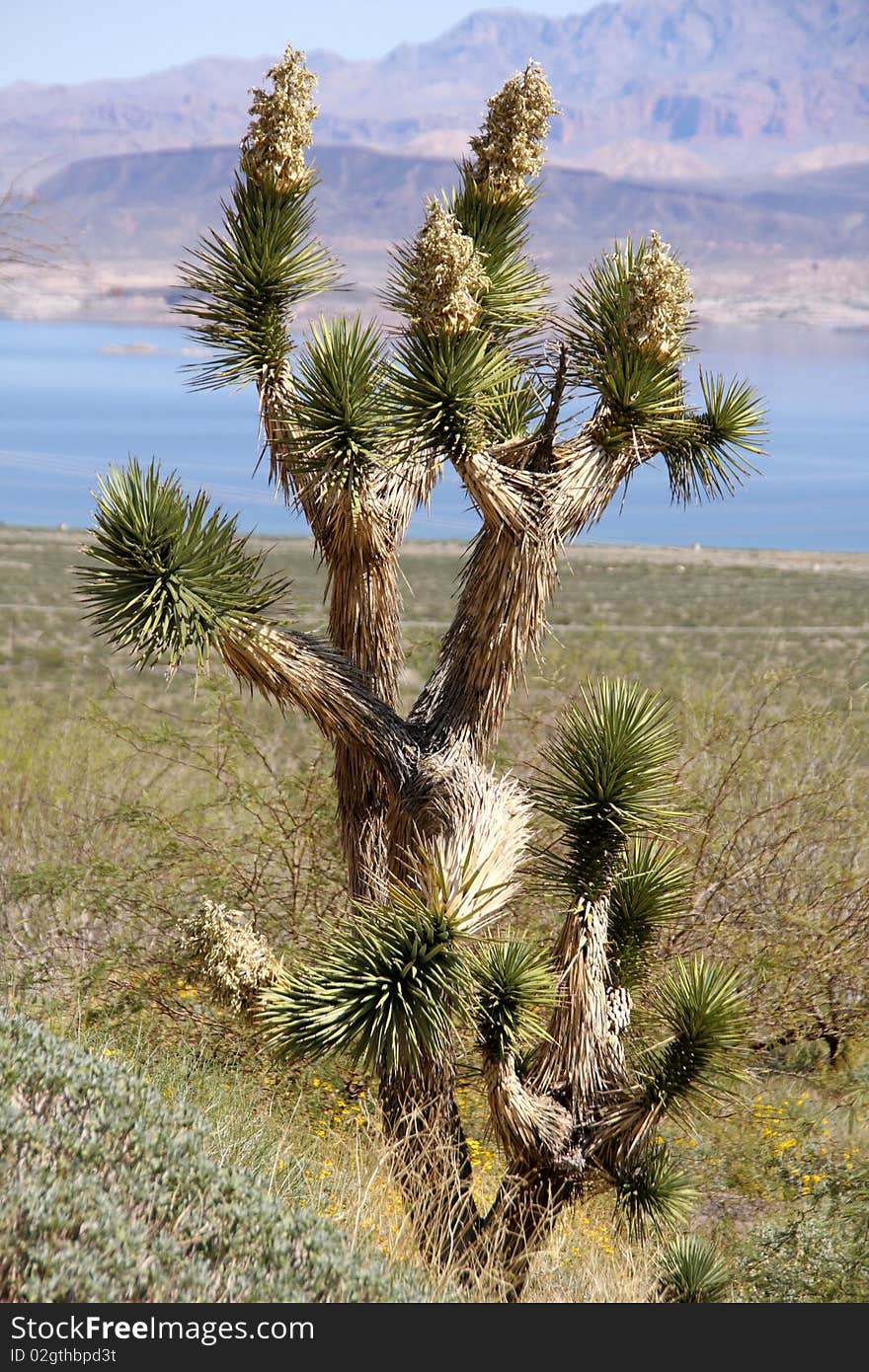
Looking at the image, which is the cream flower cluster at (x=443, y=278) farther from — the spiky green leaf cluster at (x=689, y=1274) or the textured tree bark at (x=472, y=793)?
the spiky green leaf cluster at (x=689, y=1274)

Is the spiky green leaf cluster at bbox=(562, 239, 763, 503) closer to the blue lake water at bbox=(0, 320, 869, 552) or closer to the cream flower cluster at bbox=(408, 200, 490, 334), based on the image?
the cream flower cluster at bbox=(408, 200, 490, 334)

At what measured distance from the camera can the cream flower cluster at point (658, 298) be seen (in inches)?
162

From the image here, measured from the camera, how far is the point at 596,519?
4473 mm

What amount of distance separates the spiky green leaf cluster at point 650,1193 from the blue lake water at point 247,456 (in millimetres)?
18978

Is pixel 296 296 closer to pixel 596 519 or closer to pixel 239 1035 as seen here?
pixel 596 519

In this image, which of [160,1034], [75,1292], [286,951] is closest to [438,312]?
[75,1292]

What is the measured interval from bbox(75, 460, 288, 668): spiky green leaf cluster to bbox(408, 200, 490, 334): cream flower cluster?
88cm

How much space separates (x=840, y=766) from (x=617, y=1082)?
188 inches

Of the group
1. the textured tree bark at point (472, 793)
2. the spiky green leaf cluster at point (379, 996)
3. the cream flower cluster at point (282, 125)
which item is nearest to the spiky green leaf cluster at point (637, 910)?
the textured tree bark at point (472, 793)

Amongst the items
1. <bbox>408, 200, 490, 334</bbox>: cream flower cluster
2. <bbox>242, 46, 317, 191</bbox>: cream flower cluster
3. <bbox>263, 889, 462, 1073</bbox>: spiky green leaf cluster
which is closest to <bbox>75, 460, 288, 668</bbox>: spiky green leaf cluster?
<bbox>408, 200, 490, 334</bbox>: cream flower cluster

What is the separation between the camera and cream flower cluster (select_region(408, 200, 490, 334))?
3879mm

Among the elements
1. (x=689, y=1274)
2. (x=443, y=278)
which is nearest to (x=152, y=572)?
(x=443, y=278)

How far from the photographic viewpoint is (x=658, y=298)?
4133 mm

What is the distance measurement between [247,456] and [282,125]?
88694 millimetres
